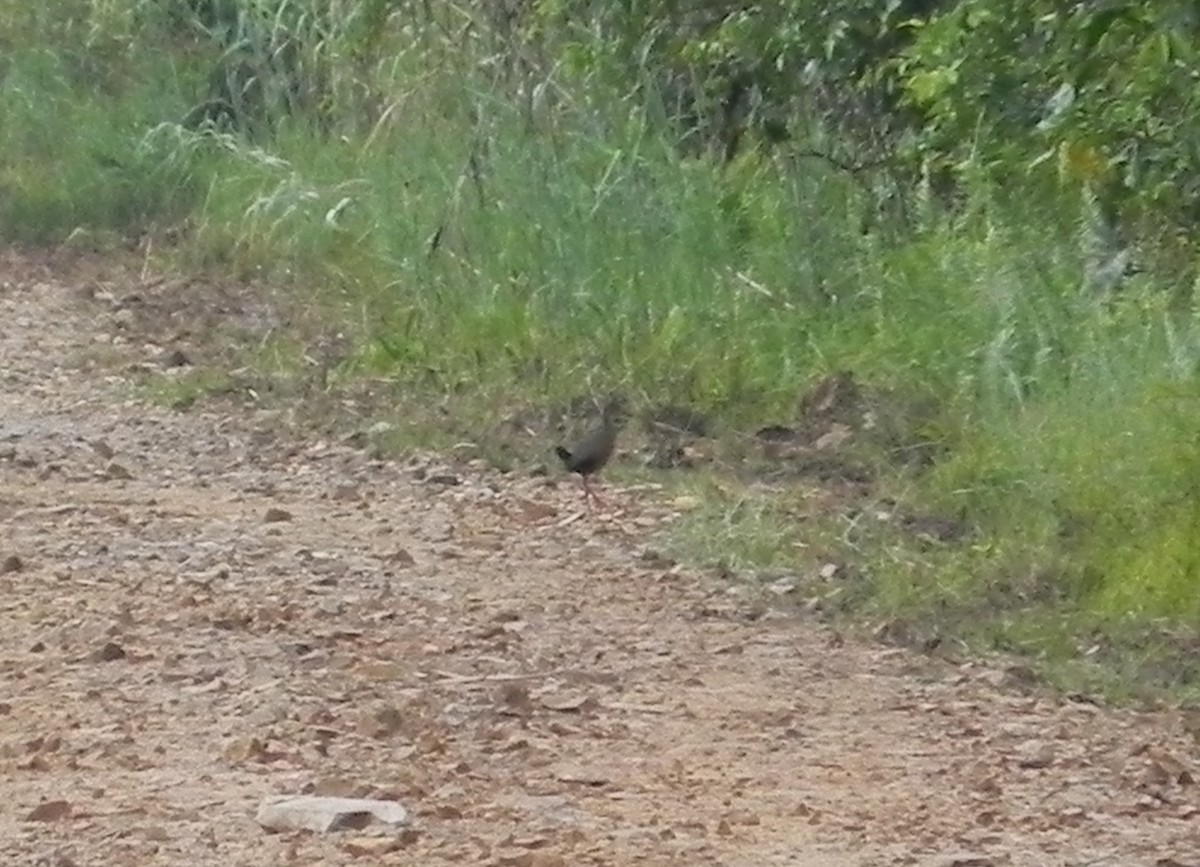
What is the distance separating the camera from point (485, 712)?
498 cm

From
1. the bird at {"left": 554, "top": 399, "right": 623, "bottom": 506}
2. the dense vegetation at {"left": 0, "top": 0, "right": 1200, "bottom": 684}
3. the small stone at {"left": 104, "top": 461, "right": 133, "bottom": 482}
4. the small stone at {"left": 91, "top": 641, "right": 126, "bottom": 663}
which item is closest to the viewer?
the small stone at {"left": 91, "top": 641, "right": 126, "bottom": 663}

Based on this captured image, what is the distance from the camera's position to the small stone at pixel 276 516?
6.86m

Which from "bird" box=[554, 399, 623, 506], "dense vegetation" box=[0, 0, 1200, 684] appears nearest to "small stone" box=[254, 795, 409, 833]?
"dense vegetation" box=[0, 0, 1200, 684]

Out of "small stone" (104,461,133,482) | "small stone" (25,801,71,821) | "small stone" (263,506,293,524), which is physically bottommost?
"small stone" (104,461,133,482)

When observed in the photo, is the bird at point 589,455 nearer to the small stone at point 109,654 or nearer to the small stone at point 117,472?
the small stone at point 117,472

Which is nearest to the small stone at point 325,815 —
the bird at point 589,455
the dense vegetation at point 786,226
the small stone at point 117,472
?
the dense vegetation at point 786,226

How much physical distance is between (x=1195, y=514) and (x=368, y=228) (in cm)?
494

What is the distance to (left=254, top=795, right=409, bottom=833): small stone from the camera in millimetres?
4207

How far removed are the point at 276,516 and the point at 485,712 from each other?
6.69 feet

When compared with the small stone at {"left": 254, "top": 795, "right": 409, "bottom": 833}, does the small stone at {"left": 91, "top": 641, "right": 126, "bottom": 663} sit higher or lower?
lower

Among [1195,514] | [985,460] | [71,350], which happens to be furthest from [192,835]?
[71,350]

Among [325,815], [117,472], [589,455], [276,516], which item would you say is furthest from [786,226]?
[325,815]

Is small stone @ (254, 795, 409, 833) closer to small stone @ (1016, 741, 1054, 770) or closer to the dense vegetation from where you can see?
small stone @ (1016, 741, 1054, 770)

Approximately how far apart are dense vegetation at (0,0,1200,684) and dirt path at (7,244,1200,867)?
0.50 m
